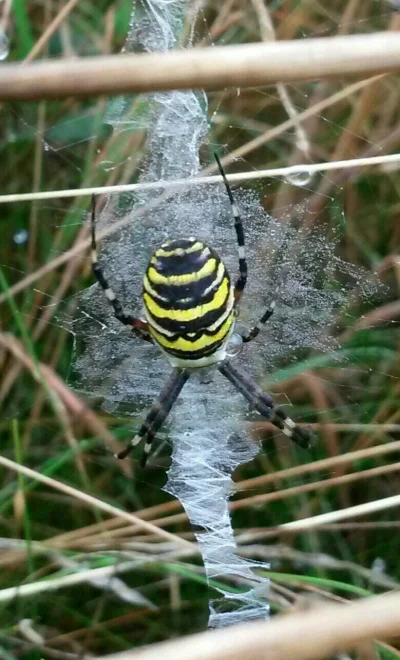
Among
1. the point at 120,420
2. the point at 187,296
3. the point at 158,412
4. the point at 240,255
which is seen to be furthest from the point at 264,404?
the point at 187,296

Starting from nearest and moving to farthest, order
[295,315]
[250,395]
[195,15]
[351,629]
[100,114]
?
1. [351,629]
2. [195,15]
3. [100,114]
4. [295,315]
5. [250,395]

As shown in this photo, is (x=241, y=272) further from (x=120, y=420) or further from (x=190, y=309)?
(x=120, y=420)

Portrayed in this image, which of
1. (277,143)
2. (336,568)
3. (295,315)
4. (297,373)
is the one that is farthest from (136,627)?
(277,143)

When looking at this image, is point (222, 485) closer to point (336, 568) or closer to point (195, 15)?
point (336, 568)

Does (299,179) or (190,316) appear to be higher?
(299,179)

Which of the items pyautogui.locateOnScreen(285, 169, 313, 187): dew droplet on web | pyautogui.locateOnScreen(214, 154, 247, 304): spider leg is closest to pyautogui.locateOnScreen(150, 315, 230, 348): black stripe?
pyautogui.locateOnScreen(214, 154, 247, 304): spider leg

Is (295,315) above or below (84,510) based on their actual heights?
above

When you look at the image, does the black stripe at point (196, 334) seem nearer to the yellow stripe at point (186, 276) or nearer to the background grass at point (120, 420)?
the yellow stripe at point (186, 276)
